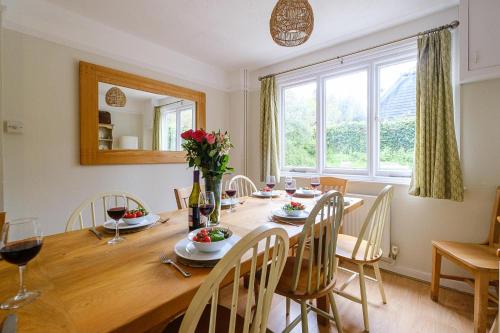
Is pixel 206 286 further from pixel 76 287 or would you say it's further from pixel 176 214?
pixel 176 214

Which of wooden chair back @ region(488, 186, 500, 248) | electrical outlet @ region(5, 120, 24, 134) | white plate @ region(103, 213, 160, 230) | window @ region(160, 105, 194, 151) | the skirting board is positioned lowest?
the skirting board

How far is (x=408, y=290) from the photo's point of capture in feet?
6.64

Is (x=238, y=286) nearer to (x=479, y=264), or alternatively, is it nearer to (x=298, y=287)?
(x=298, y=287)

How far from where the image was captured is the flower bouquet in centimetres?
119

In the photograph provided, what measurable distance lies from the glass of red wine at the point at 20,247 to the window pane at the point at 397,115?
2765mm

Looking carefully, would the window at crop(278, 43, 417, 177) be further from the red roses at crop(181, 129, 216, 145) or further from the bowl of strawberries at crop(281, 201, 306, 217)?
the red roses at crop(181, 129, 216, 145)

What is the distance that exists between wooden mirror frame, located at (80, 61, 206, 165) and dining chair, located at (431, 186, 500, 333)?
2891mm

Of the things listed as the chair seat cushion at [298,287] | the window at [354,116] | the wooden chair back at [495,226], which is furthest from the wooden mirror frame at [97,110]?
the wooden chair back at [495,226]

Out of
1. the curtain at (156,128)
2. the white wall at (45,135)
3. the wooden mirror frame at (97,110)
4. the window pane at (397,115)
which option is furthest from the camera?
the curtain at (156,128)

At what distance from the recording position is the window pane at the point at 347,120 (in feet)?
8.69

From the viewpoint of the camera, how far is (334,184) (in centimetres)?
238

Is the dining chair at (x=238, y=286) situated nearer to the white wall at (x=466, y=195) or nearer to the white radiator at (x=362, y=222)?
the white radiator at (x=362, y=222)

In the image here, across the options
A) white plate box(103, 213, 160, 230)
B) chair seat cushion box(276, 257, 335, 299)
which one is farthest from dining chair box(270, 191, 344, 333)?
white plate box(103, 213, 160, 230)

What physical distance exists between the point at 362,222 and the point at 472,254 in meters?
0.88
